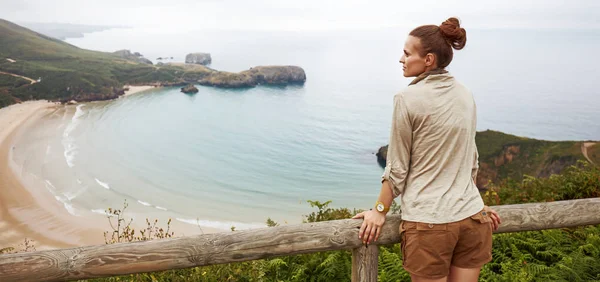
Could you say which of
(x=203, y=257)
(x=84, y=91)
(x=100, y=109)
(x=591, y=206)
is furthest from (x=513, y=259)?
(x=84, y=91)

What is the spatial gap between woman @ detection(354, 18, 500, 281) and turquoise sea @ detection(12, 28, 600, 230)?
19892 millimetres

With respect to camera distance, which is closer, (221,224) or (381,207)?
(381,207)

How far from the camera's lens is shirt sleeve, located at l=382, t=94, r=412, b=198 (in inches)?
86.4

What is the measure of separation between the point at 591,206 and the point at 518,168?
1565 inches

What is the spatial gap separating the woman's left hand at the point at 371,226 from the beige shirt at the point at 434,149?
0.22 m

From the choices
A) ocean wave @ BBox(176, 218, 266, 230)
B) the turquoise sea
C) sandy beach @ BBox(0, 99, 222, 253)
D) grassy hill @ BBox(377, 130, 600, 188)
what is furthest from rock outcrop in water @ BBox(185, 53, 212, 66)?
grassy hill @ BBox(377, 130, 600, 188)

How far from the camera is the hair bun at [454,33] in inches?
85.5

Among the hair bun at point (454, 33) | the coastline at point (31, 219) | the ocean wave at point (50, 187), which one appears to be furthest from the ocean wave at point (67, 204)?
the hair bun at point (454, 33)

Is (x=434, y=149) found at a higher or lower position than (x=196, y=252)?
higher

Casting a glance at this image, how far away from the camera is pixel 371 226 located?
2.55m

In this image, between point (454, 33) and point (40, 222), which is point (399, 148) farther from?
point (40, 222)

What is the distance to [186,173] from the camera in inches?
2165

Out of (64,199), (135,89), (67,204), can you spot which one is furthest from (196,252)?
(135,89)

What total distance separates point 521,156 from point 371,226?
4231 centimetres
